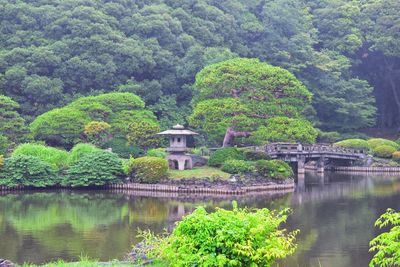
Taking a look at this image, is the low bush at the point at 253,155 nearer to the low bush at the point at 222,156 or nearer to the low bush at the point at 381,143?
the low bush at the point at 222,156

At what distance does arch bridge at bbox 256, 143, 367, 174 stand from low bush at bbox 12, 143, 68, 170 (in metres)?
13.9

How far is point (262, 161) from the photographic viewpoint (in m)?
40.7

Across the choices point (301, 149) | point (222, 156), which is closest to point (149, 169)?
point (222, 156)

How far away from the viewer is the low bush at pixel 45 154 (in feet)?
131

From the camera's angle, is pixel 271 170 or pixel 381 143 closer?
pixel 271 170

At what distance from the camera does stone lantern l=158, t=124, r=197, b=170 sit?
4150 cm

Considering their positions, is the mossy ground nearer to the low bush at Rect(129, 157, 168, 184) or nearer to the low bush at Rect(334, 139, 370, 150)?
the low bush at Rect(129, 157, 168, 184)

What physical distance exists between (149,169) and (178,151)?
3816mm

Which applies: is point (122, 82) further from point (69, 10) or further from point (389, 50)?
point (389, 50)

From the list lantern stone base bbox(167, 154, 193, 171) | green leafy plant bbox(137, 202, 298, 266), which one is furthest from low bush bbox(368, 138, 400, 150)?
green leafy plant bbox(137, 202, 298, 266)

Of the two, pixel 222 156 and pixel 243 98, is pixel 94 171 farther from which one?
pixel 243 98

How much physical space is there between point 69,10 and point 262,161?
28.1 metres

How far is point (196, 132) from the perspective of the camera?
53.2m

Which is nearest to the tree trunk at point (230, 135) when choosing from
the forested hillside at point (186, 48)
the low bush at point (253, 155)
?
the low bush at point (253, 155)
